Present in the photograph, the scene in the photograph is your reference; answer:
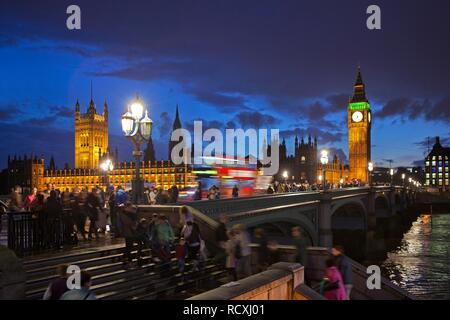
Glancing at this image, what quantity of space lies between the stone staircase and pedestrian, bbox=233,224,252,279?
2.59ft

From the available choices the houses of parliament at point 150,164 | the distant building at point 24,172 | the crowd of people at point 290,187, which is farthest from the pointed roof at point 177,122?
the crowd of people at point 290,187

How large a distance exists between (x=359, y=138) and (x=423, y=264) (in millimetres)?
108022

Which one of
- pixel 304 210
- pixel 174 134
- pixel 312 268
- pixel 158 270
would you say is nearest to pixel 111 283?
pixel 158 270

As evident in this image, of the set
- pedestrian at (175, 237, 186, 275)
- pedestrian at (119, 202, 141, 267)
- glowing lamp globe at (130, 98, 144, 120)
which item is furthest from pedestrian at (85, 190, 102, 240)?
pedestrian at (175, 237, 186, 275)

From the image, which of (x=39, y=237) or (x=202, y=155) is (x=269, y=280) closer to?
(x=39, y=237)

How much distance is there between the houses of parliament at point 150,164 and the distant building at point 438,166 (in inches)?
1598

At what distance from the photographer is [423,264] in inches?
1534

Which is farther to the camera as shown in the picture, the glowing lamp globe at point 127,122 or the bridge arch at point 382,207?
the bridge arch at point 382,207

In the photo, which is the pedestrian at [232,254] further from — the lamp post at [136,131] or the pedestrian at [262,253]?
the lamp post at [136,131]

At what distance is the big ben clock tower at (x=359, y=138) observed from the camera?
14162 centimetres

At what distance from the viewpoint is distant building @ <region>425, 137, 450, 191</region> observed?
16962cm

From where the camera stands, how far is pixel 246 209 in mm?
22250

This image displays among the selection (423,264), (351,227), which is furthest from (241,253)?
(351,227)

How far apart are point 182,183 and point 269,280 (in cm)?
11415
